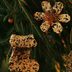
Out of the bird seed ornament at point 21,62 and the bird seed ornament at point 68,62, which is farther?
Result: the bird seed ornament at point 68,62

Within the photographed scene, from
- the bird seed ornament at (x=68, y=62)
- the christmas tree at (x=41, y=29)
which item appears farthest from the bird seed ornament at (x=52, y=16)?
the bird seed ornament at (x=68, y=62)

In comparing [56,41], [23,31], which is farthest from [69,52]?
[23,31]

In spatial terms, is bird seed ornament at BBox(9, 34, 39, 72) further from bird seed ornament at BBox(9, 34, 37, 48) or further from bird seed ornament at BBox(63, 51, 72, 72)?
bird seed ornament at BBox(63, 51, 72, 72)

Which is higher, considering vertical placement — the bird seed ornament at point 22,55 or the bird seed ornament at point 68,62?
the bird seed ornament at point 22,55

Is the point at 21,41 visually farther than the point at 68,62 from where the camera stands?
No

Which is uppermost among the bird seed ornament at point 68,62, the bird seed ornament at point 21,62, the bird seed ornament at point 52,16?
the bird seed ornament at point 52,16

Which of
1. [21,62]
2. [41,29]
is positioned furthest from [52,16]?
[21,62]

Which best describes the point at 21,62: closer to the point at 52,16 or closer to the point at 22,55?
the point at 22,55

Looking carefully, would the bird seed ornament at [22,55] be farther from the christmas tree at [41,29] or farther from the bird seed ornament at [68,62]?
the bird seed ornament at [68,62]
